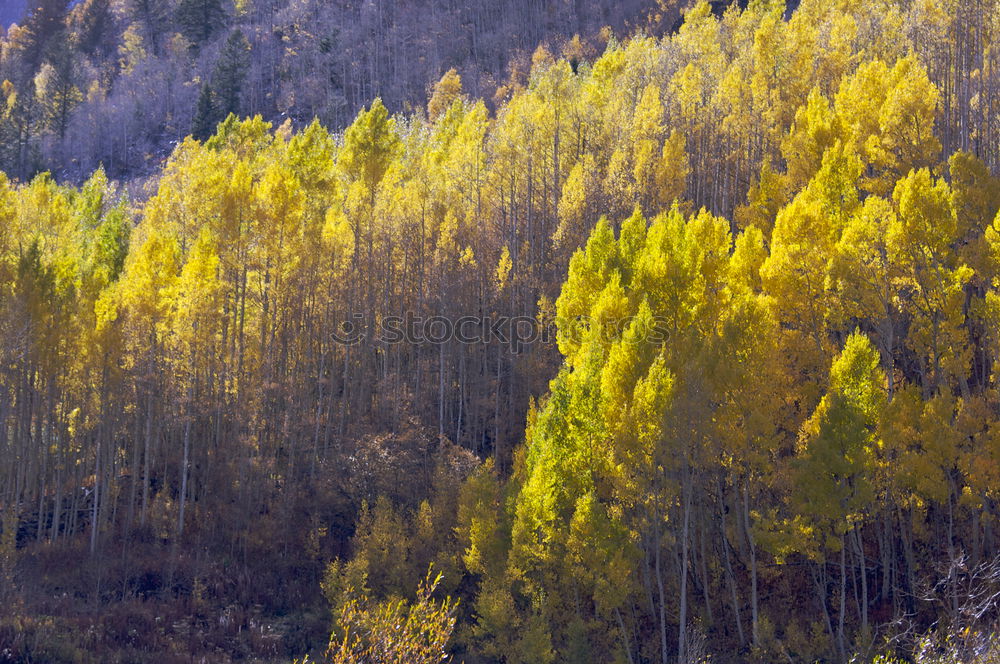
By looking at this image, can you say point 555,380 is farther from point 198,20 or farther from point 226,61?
point 198,20

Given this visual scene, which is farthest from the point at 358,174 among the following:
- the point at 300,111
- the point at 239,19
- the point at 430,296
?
the point at 239,19

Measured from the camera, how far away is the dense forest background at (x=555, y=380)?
1852 centimetres

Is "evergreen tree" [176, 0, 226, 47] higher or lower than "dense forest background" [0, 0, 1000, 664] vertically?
higher

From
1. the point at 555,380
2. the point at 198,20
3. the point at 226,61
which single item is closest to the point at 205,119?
the point at 226,61

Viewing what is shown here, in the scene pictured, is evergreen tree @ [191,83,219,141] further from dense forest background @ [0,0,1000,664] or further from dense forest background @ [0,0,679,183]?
dense forest background @ [0,0,1000,664]

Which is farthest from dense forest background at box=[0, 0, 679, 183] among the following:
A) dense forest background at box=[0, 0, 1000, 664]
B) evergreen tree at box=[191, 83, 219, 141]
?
dense forest background at box=[0, 0, 1000, 664]

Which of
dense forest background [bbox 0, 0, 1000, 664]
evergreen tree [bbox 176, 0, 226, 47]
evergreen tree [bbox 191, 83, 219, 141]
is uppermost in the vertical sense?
evergreen tree [bbox 176, 0, 226, 47]

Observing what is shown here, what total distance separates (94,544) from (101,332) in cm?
587

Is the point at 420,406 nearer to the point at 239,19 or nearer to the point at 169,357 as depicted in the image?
the point at 169,357

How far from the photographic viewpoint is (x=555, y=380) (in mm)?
21297

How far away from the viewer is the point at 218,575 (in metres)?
22.9

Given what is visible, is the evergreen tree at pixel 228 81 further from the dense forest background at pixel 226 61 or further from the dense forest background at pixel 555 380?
the dense forest background at pixel 555 380

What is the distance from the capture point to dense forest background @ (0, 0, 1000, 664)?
60.7 ft

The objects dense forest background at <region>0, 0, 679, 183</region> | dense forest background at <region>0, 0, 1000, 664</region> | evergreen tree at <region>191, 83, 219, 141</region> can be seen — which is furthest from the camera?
dense forest background at <region>0, 0, 679, 183</region>
